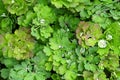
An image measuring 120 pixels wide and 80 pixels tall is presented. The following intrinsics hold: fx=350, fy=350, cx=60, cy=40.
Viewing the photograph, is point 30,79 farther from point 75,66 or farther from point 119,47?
point 119,47

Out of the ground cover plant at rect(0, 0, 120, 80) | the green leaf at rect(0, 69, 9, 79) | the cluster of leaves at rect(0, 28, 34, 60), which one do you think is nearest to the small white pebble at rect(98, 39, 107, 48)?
the ground cover plant at rect(0, 0, 120, 80)

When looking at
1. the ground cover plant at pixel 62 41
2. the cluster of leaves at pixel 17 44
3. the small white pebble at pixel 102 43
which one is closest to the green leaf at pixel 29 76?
the ground cover plant at pixel 62 41

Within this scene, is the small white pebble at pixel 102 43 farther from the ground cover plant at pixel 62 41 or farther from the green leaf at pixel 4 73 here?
the green leaf at pixel 4 73

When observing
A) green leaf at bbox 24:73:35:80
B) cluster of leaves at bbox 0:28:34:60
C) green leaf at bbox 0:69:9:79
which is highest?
cluster of leaves at bbox 0:28:34:60

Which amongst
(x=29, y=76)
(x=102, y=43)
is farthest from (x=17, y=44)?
(x=102, y=43)

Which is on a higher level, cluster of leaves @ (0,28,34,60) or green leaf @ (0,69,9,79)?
cluster of leaves @ (0,28,34,60)

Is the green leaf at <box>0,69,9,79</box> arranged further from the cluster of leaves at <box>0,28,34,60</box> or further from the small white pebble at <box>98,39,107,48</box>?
the small white pebble at <box>98,39,107,48</box>

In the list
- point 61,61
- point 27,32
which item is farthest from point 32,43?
point 61,61

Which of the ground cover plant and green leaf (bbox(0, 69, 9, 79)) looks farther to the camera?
green leaf (bbox(0, 69, 9, 79))
